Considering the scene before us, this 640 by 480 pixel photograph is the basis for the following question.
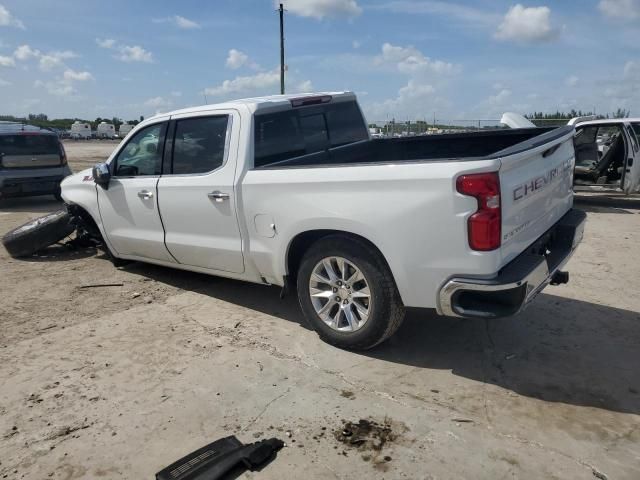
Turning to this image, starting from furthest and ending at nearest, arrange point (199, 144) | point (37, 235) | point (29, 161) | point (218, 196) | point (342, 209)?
point (29, 161), point (37, 235), point (199, 144), point (218, 196), point (342, 209)

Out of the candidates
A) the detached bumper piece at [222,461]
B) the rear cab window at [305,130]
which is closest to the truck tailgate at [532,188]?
the detached bumper piece at [222,461]

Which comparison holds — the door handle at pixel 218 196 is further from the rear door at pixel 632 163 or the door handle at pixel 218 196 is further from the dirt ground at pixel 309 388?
the rear door at pixel 632 163

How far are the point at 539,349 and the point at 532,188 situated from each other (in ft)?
4.37

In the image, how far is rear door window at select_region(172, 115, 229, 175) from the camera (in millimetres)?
4672

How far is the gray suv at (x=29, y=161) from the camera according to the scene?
34.1ft

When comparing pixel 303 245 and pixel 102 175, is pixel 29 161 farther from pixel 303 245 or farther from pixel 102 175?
pixel 303 245

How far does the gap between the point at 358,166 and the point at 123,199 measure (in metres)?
3.02

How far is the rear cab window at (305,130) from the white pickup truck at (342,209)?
0.01 metres

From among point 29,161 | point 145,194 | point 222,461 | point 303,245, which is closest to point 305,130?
point 303,245

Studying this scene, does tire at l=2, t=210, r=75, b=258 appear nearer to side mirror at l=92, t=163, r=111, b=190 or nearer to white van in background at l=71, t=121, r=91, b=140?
side mirror at l=92, t=163, r=111, b=190

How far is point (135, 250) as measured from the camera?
581 cm

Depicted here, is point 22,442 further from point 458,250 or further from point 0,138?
point 0,138

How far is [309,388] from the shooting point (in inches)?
142

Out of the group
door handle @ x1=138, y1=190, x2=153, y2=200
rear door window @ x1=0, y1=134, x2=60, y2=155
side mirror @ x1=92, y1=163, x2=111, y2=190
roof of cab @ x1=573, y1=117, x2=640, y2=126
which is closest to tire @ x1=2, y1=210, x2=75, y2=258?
side mirror @ x1=92, y1=163, x2=111, y2=190
